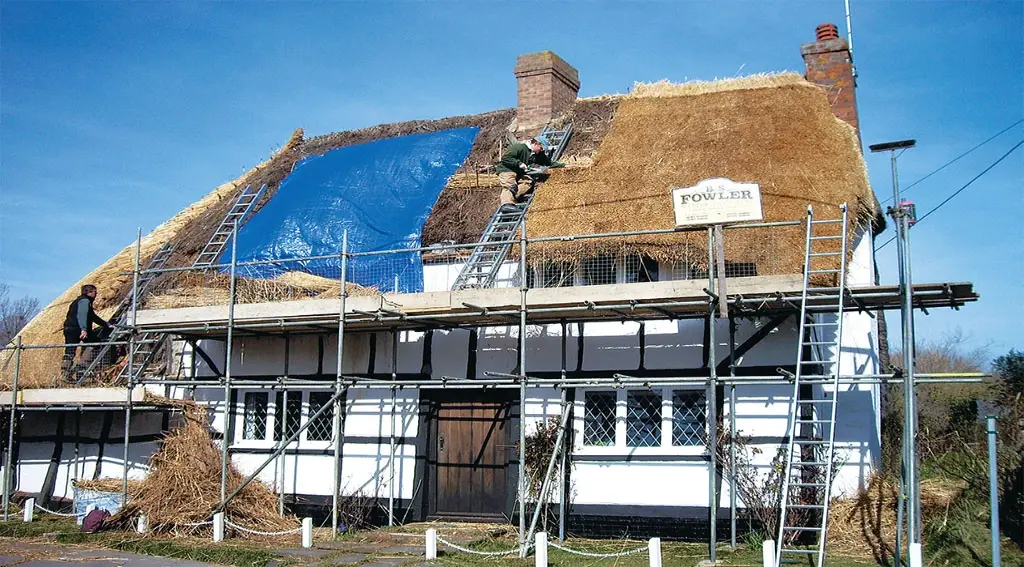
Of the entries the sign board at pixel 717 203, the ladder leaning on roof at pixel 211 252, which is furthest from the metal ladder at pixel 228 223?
the sign board at pixel 717 203

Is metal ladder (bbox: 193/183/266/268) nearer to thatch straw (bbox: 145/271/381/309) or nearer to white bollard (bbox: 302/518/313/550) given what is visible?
thatch straw (bbox: 145/271/381/309)

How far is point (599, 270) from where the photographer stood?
13.7 m

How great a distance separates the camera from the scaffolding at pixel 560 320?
443 inches

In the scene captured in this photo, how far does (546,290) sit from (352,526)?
4.42 metres

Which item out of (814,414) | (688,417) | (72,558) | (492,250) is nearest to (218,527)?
(72,558)

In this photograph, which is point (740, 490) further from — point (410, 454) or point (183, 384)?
point (183, 384)

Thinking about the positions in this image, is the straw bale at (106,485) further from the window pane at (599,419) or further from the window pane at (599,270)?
the window pane at (599,270)

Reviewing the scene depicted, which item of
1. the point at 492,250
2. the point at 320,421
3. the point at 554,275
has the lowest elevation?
the point at 320,421

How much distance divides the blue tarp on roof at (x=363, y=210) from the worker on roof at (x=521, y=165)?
60.0 inches

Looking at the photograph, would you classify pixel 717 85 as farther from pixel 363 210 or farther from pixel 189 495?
pixel 189 495

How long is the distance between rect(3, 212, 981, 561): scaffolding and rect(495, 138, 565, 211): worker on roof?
1215mm

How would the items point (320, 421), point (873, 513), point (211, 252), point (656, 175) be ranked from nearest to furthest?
point (873, 513) → point (656, 175) → point (320, 421) → point (211, 252)

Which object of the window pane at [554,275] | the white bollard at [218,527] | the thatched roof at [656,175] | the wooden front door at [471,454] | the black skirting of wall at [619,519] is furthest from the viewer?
the wooden front door at [471,454]

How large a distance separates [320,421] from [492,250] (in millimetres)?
3756
